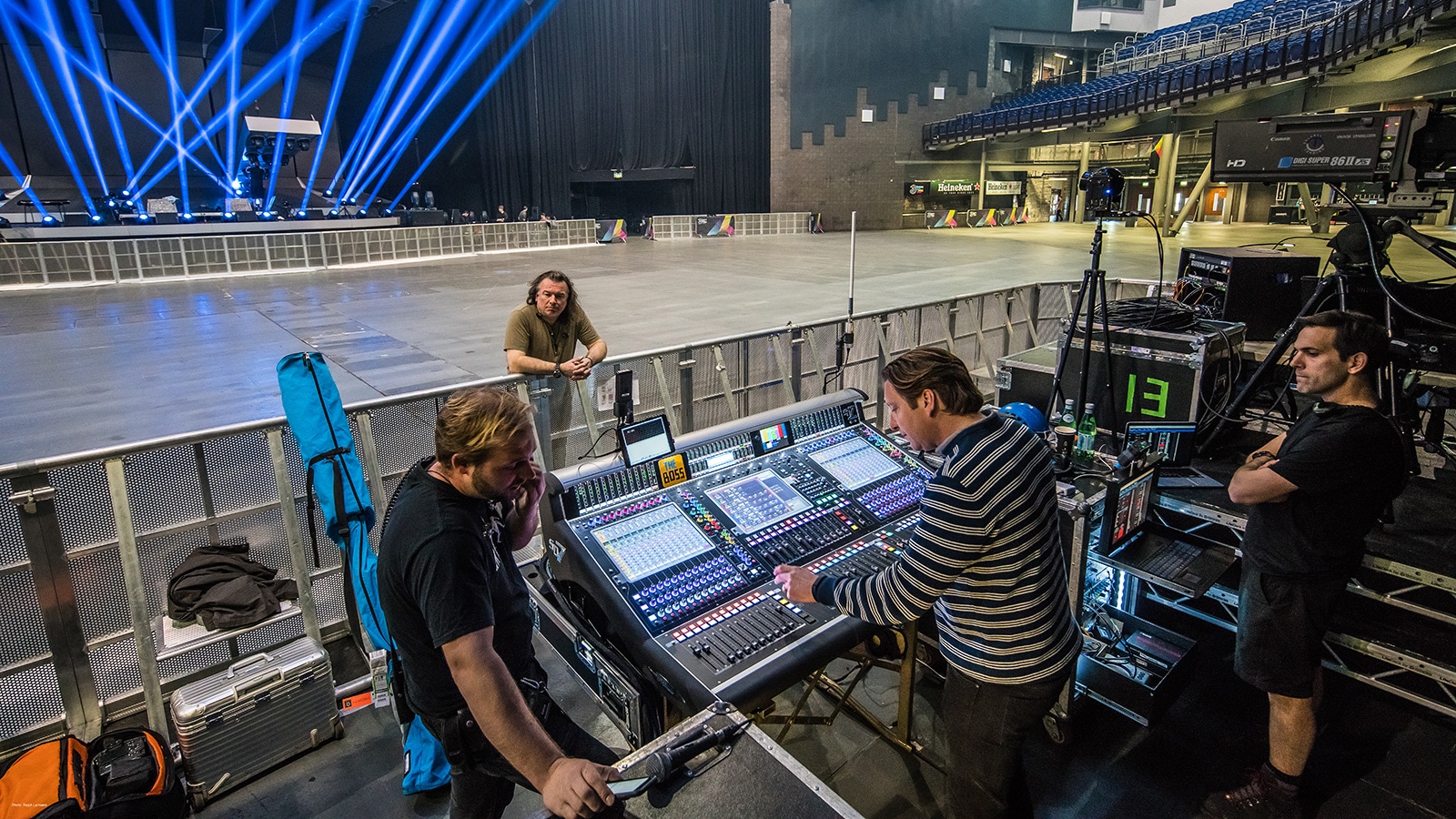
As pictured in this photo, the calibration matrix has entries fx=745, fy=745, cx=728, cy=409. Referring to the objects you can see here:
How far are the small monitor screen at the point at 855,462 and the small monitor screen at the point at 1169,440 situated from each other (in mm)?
1248

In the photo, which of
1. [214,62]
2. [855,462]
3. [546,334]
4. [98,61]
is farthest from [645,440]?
[214,62]

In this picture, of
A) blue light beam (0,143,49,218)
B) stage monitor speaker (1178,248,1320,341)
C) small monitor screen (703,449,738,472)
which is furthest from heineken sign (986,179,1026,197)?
small monitor screen (703,449,738,472)

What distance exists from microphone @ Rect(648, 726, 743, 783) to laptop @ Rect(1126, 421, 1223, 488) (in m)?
2.65

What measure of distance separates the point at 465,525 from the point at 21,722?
8.28 ft

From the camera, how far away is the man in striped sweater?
176 cm

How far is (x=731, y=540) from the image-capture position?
241cm

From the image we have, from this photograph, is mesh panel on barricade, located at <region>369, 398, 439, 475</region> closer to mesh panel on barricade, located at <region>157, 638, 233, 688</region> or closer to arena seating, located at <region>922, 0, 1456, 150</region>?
mesh panel on barricade, located at <region>157, 638, 233, 688</region>

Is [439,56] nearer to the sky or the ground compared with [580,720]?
nearer to the sky

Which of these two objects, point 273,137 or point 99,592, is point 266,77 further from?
point 99,592

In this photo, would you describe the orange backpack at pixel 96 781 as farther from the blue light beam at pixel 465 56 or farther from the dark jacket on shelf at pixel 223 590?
the blue light beam at pixel 465 56

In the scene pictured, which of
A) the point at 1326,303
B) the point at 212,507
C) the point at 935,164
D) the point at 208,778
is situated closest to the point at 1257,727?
the point at 1326,303

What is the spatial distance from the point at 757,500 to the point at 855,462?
546mm

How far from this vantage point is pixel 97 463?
2.73 meters

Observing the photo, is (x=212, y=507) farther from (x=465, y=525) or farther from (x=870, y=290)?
(x=870, y=290)
